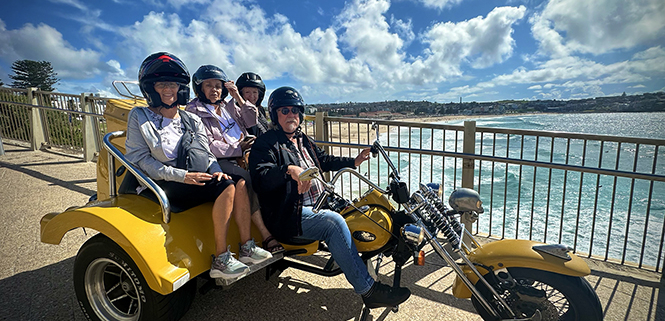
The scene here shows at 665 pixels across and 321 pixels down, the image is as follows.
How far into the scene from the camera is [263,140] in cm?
245

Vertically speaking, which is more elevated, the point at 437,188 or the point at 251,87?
the point at 251,87

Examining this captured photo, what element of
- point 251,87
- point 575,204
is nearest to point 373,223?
point 251,87

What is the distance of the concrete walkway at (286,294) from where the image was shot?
2.52 meters

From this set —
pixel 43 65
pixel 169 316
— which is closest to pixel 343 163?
pixel 169 316

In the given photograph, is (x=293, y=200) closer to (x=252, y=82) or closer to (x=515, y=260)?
(x=515, y=260)

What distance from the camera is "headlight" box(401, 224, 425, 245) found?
1.98 m

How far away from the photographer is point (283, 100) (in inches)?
98.6

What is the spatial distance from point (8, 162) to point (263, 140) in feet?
25.7

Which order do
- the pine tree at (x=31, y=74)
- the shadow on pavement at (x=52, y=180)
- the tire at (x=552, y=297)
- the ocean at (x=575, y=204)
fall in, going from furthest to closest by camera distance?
the pine tree at (x=31, y=74) < the shadow on pavement at (x=52, y=180) < the ocean at (x=575, y=204) < the tire at (x=552, y=297)

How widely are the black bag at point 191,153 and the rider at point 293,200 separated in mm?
360

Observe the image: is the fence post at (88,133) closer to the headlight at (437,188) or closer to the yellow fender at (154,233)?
the yellow fender at (154,233)

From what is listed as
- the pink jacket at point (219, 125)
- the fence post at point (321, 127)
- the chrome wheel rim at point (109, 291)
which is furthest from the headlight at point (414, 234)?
the fence post at point (321, 127)

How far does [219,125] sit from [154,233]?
4.06 ft

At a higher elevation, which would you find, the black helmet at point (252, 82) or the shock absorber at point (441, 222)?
the black helmet at point (252, 82)
